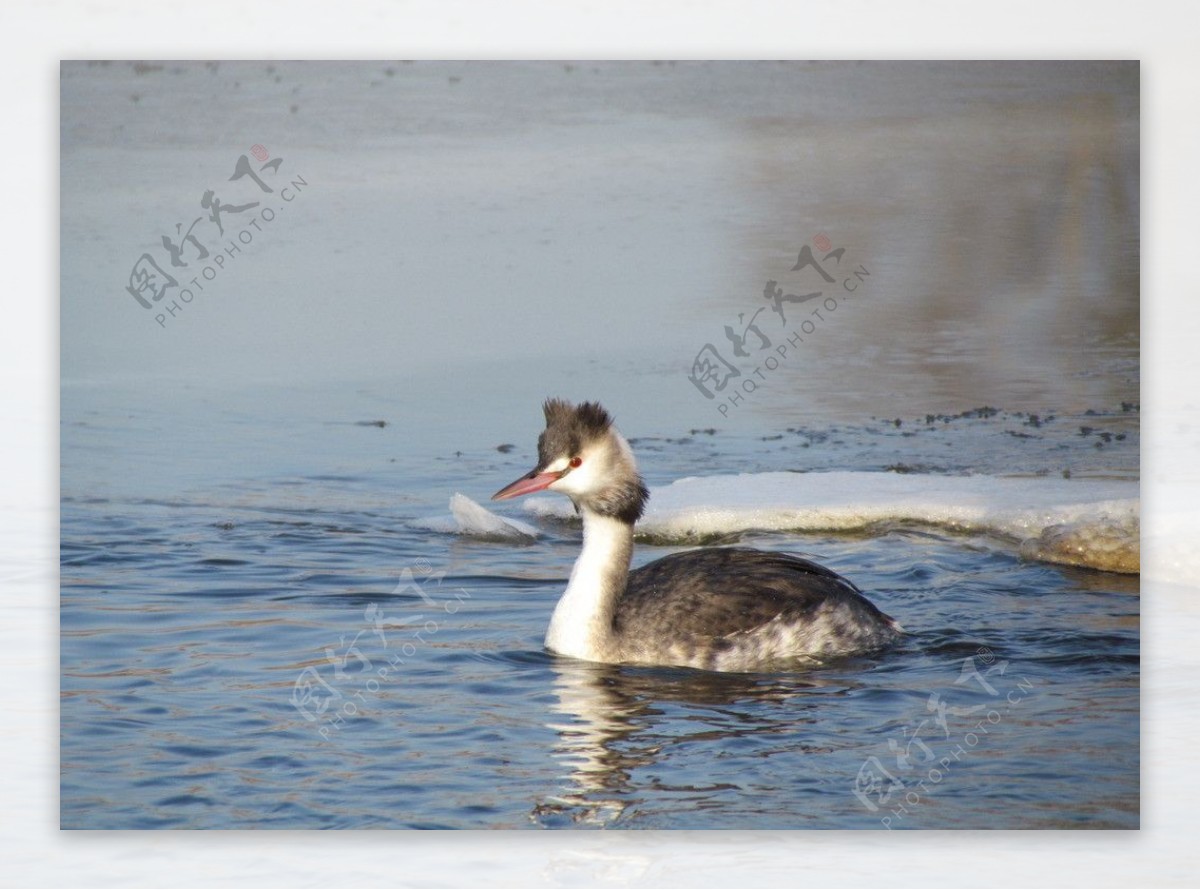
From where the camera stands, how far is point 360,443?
7.34 meters

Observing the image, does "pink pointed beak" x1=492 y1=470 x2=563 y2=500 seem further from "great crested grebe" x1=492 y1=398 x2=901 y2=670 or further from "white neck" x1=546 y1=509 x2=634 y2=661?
"white neck" x1=546 y1=509 x2=634 y2=661

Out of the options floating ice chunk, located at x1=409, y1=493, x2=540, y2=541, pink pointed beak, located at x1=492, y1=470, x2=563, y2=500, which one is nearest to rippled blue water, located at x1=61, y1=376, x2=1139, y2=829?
floating ice chunk, located at x1=409, y1=493, x2=540, y2=541

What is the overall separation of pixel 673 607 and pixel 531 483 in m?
0.64

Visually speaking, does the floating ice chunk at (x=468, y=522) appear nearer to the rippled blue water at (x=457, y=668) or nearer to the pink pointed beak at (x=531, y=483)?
the rippled blue water at (x=457, y=668)

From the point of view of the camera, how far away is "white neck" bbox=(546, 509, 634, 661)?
7074 millimetres

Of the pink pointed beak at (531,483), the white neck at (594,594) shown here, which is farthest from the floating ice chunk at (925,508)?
the pink pointed beak at (531,483)

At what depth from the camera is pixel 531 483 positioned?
22.7ft

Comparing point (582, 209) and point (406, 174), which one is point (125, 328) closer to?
point (406, 174)

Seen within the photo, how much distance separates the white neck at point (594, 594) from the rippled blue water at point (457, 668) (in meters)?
0.11

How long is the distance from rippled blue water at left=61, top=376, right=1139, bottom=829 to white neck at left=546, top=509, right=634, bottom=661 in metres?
0.11

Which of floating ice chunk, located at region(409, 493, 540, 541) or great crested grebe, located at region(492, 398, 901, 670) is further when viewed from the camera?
floating ice chunk, located at region(409, 493, 540, 541)

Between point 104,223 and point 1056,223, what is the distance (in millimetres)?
3066

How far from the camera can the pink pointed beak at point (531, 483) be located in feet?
22.5

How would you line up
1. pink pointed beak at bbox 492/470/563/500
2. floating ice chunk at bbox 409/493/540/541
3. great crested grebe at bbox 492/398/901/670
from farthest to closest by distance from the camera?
floating ice chunk at bbox 409/493/540/541, great crested grebe at bbox 492/398/901/670, pink pointed beak at bbox 492/470/563/500
